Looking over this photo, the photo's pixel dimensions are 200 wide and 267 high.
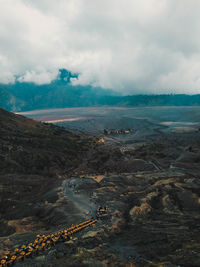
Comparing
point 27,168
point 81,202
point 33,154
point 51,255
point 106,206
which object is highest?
point 33,154

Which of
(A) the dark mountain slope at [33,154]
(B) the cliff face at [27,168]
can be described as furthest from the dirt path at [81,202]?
(A) the dark mountain slope at [33,154]

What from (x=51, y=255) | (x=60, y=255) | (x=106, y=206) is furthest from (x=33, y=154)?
(x=60, y=255)

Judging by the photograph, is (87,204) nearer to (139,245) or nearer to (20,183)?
(139,245)

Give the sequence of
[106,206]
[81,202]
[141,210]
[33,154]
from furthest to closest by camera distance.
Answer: [33,154]
[81,202]
[106,206]
[141,210]

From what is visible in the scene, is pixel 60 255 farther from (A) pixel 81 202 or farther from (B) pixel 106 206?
(A) pixel 81 202

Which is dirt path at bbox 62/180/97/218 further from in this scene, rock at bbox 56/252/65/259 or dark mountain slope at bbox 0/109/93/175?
dark mountain slope at bbox 0/109/93/175

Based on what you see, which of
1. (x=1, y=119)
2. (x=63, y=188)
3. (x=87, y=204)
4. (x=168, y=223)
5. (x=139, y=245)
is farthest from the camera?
(x=1, y=119)

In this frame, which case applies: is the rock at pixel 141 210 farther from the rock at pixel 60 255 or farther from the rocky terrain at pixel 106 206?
the rock at pixel 60 255

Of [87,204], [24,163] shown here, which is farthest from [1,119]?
[87,204]
